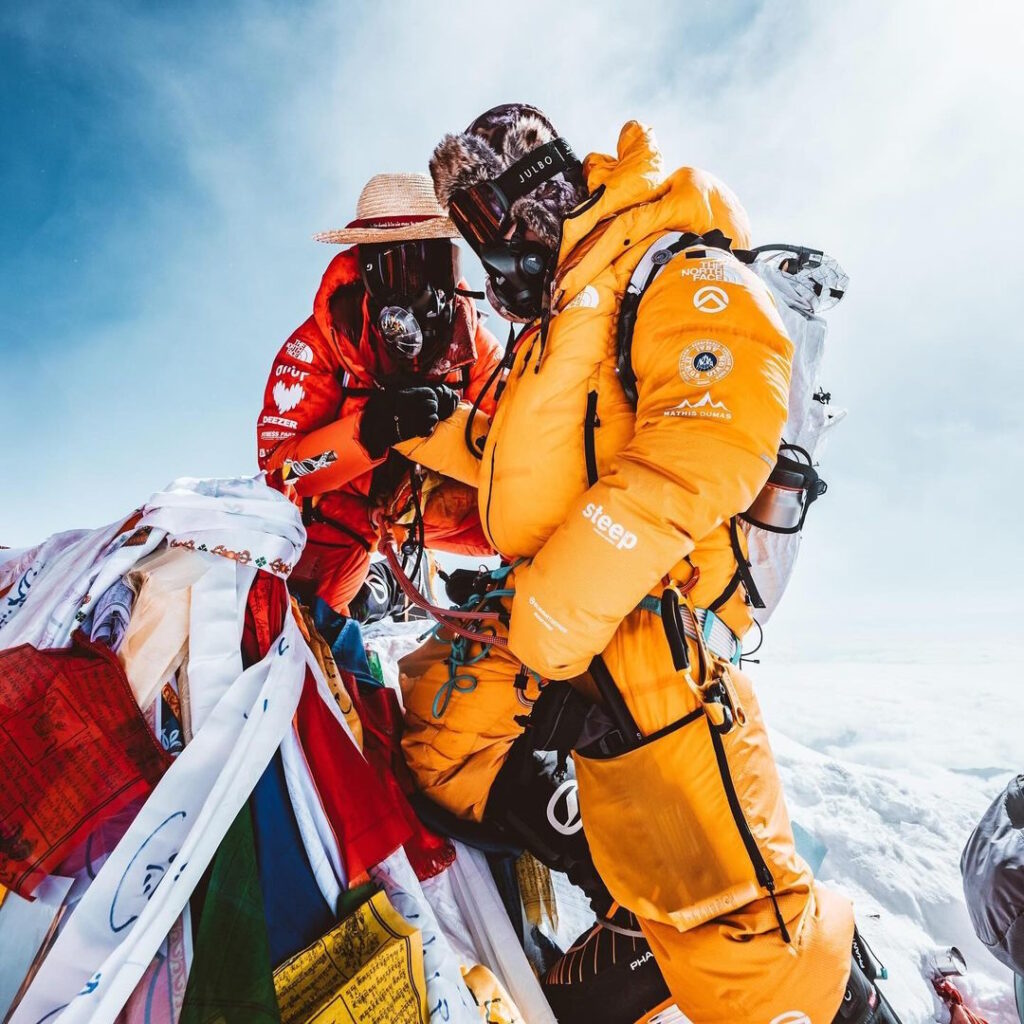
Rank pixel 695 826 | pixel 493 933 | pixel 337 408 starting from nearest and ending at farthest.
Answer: pixel 695 826 < pixel 493 933 < pixel 337 408

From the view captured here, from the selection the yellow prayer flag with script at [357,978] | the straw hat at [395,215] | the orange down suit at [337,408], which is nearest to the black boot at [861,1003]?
the yellow prayer flag with script at [357,978]

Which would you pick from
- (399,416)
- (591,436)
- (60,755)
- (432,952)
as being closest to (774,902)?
(432,952)

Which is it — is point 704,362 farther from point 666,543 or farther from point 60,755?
point 60,755

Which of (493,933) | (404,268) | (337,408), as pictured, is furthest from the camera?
(337,408)

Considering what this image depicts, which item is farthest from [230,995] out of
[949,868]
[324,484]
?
[949,868]

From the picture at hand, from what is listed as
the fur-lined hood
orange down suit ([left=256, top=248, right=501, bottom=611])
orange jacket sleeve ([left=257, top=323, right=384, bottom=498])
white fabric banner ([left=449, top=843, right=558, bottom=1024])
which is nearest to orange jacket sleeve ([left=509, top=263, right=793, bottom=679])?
the fur-lined hood

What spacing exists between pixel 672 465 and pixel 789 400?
75 centimetres

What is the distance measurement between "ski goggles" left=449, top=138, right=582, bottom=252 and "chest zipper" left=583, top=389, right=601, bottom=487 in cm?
72

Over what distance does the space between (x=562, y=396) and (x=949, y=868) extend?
3.58 metres

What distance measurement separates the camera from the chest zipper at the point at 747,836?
53.9 inches

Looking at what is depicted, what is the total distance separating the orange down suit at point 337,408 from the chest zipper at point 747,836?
1.66 m

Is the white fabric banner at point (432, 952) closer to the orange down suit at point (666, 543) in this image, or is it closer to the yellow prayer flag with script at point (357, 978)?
the yellow prayer flag with script at point (357, 978)

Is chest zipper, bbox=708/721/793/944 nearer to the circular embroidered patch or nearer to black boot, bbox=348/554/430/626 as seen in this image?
the circular embroidered patch

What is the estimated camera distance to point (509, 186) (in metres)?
1.92
